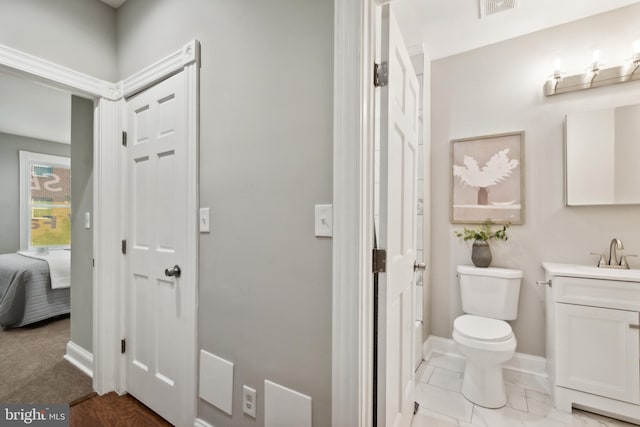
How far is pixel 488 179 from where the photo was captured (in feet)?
7.84

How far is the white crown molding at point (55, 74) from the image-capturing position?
5.15 ft

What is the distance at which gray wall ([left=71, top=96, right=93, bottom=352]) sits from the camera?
87.4 inches

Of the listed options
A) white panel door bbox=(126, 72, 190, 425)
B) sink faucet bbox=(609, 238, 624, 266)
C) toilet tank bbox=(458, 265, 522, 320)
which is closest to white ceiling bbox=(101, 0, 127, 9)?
white panel door bbox=(126, 72, 190, 425)

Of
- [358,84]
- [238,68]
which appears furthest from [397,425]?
[238,68]

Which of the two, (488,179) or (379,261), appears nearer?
(379,261)

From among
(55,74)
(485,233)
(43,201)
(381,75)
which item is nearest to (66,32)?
(55,74)

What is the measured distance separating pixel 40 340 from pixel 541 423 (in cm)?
410

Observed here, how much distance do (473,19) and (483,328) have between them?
213cm

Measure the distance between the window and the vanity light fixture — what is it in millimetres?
7068

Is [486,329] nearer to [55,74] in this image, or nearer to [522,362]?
[522,362]

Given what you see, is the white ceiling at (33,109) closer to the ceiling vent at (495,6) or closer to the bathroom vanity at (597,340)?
the ceiling vent at (495,6)

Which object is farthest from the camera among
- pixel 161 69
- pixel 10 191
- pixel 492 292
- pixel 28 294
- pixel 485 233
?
pixel 10 191

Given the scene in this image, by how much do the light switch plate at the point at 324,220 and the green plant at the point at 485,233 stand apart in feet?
5.76

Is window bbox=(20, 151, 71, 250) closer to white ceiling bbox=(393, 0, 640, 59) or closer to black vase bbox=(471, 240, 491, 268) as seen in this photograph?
white ceiling bbox=(393, 0, 640, 59)
